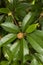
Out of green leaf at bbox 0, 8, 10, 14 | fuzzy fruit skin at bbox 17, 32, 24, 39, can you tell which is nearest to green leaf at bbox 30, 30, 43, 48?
fuzzy fruit skin at bbox 17, 32, 24, 39

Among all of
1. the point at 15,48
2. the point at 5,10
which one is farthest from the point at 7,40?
the point at 5,10

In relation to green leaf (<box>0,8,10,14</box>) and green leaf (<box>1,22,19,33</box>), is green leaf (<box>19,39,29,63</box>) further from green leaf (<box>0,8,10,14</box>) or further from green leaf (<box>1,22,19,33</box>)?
green leaf (<box>0,8,10,14</box>)

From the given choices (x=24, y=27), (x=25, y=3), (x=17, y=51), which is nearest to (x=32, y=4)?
(x=25, y=3)

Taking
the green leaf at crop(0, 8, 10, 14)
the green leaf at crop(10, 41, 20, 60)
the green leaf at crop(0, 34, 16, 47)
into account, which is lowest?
the green leaf at crop(10, 41, 20, 60)

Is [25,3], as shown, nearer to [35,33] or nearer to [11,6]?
[11,6]

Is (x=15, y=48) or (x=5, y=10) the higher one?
(x=5, y=10)

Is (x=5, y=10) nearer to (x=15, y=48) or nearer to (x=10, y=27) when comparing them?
(x=10, y=27)

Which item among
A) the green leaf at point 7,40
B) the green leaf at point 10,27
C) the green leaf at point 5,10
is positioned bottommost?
the green leaf at point 7,40

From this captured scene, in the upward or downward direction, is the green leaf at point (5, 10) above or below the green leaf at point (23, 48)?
above

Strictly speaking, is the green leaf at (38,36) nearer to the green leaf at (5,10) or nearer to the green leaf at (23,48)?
the green leaf at (23,48)

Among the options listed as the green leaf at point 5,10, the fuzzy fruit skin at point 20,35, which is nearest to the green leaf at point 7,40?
the fuzzy fruit skin at point 20,35

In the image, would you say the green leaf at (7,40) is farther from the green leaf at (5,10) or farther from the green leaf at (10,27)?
the green leaf at (5,10)
